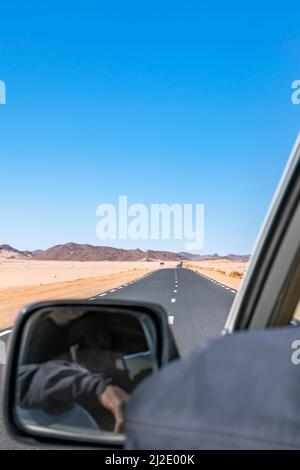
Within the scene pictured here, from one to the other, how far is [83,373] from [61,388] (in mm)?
103

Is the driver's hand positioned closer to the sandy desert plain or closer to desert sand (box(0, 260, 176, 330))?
the sandy desert plain

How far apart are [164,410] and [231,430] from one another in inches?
4.0

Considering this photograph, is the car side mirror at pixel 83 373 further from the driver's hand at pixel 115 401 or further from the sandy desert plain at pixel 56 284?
the sandy desert plain at pixel 56 284

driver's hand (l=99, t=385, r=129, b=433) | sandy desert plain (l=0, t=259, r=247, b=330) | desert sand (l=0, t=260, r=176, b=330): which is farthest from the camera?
sandy desert plain (l=0, t=259, r=247, b=330)

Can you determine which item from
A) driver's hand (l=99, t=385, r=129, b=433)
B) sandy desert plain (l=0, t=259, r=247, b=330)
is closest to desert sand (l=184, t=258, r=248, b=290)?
sandy desert plain (l=0, t=259, r=247, b=330)

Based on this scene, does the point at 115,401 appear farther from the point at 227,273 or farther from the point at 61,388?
the point at 227,273

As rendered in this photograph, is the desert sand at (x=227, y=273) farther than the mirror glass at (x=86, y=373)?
Yes

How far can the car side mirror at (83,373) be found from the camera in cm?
222

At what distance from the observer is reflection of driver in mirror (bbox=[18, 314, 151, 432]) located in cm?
229

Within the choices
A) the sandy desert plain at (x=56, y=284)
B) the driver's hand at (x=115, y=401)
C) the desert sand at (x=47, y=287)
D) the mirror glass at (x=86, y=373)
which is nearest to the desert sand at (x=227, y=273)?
the sandy desert plain at (x=56, y=284)

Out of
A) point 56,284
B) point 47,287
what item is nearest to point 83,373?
point 47,287
